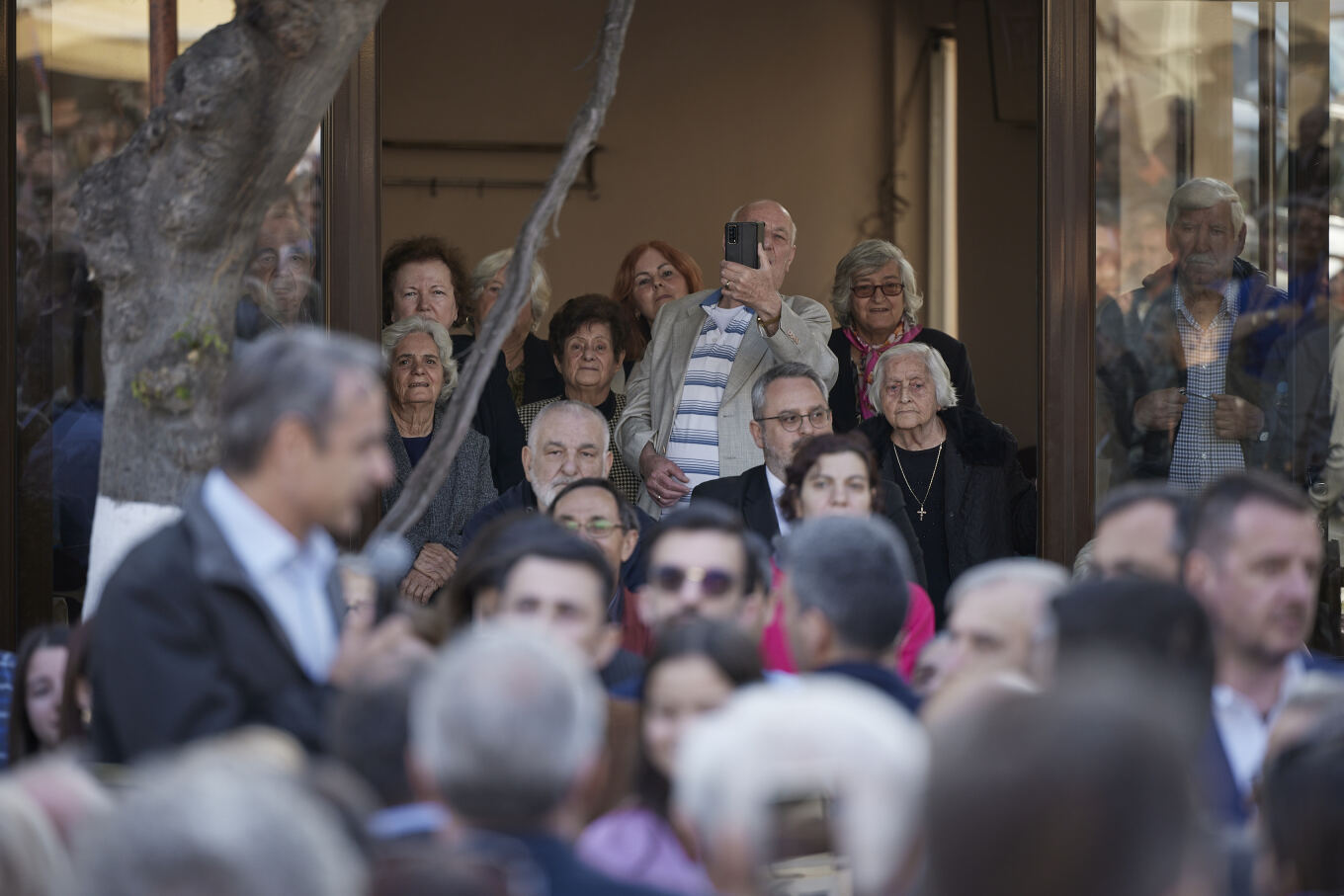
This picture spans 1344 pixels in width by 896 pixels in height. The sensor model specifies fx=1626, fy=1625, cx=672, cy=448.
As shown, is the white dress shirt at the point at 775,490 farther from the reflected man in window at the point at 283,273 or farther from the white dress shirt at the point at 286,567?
the white dress shirt at the point at 286,567

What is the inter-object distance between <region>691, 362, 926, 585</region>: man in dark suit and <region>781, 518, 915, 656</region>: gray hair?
5.32ft

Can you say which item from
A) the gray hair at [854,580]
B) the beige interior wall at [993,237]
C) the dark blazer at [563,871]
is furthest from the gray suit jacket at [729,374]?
the beige interior wall at [993,237]

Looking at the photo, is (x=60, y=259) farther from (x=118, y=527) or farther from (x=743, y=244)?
(x=743, y=244)

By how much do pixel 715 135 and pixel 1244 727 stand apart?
684 cm

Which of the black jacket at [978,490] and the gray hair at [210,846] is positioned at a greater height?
the black jacket at [978,490]

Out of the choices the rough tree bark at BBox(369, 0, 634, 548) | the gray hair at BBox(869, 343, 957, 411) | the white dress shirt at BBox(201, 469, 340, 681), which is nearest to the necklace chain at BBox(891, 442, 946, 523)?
the gray hair at BBox(869, 343, 957, 411)

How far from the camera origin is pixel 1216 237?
17.2ft

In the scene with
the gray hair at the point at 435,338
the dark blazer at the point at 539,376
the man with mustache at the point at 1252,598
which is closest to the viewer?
the man with mustache at the point at 1252,598

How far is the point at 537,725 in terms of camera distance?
6.20 feet

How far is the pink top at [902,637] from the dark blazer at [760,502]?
51 centimetres

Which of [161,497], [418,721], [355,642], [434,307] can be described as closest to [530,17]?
[434,307]

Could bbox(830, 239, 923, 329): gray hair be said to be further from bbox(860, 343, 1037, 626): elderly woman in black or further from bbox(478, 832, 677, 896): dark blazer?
bbox(478, 832, 677, 896): dark blazer

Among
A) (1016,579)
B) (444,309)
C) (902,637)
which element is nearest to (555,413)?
(444,309)

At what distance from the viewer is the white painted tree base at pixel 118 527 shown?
3285 mm
